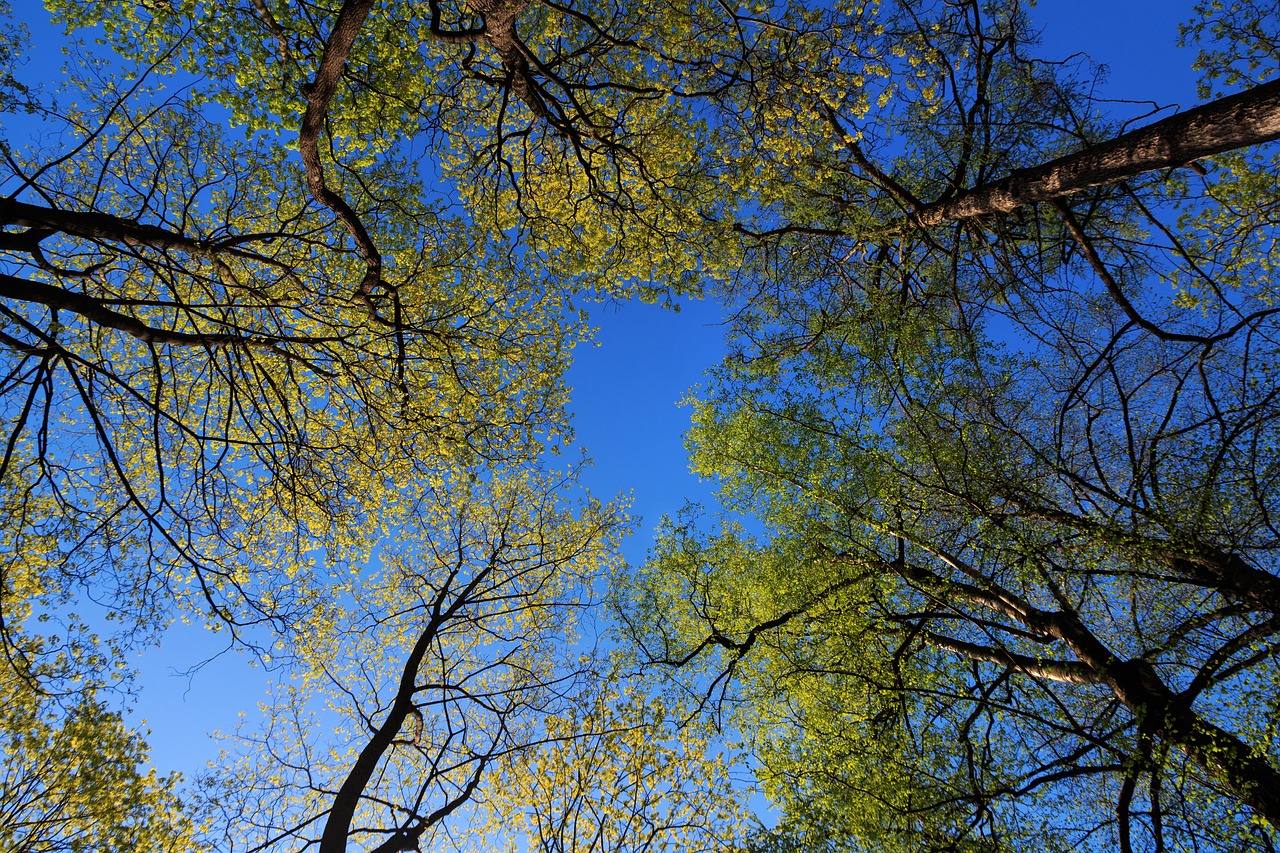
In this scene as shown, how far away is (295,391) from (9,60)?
5.29 meters

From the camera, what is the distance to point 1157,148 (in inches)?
224

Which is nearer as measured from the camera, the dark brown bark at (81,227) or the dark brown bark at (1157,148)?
the dark brown bark at (81,227)

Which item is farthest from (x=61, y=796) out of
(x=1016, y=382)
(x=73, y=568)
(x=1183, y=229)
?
(x=1183, y=229)

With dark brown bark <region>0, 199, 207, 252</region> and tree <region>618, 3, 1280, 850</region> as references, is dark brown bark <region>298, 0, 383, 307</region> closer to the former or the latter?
dark brown bark <region>0, 199, 207, 252</region>

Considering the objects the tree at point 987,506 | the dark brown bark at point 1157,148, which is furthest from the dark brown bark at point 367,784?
the dark brown bark at point 1157,148

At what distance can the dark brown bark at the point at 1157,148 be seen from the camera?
195 inches

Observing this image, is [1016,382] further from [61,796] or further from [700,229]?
[61,796]

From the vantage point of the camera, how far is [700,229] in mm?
10953

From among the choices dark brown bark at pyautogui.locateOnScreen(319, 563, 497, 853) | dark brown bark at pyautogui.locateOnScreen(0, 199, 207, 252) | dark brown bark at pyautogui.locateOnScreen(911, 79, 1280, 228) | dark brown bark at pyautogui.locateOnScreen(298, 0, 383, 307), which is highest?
dark brown bark at pyautogui.locateOnScreen(298, 0, 383, 307)

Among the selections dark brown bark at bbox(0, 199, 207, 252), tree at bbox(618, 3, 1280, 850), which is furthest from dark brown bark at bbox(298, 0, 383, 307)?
tree at bbox(618, 3, 1280, 850)

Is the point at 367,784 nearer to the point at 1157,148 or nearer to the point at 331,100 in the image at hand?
the point at 331,100

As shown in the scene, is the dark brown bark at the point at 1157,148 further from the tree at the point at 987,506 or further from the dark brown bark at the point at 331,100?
the dark brown bark at the point at 331,100

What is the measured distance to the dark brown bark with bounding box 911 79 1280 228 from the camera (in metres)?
4.95

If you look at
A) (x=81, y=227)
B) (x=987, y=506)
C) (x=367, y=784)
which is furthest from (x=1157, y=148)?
(x=367, y=784)
